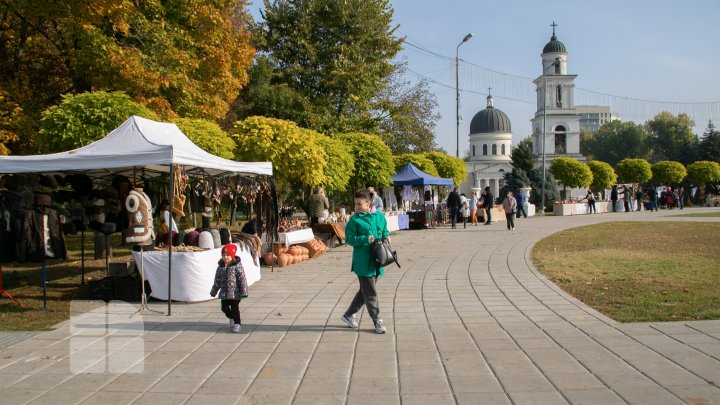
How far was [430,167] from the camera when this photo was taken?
36000mm

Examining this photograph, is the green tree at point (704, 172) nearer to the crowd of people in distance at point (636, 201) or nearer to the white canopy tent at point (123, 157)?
the crowd of people in distance at point (636, 201)

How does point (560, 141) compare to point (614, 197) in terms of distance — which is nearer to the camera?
point (614, 197)

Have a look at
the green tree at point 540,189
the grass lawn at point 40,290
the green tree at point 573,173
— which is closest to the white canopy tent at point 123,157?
the grass lawn at point 40,290

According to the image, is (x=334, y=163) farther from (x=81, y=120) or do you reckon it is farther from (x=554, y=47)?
(x=554, y=47)

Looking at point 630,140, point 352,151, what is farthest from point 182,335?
point 630,140

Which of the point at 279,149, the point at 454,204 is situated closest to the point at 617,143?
the point at 454,204

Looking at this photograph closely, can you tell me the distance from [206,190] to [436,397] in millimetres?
9900

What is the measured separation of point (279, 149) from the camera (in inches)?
675

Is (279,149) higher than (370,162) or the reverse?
the reverse

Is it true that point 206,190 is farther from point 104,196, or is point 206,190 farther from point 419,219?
point 419,219

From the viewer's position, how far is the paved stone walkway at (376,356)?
486cm

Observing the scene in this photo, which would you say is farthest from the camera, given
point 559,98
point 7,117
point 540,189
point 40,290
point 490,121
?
point 490,121

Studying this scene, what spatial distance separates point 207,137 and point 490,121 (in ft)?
270

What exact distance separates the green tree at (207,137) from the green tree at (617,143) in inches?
3938
